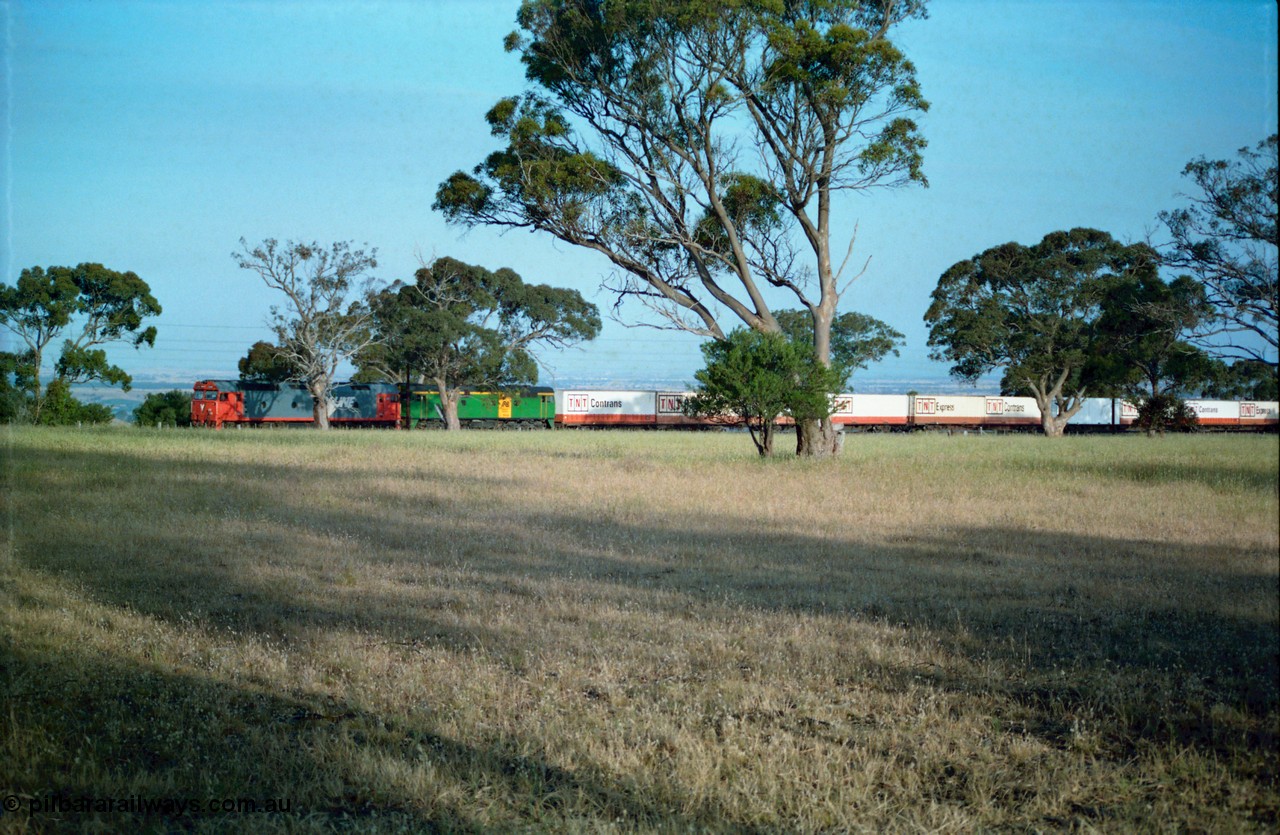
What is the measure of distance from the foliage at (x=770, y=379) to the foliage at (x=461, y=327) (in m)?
33.1

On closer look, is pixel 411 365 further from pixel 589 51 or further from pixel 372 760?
pixel 372 760

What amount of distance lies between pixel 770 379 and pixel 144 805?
19357mm

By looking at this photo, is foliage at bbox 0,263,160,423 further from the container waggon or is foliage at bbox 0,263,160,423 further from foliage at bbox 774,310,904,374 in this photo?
foliage at bbox 774,310,904,374

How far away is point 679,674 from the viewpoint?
5305 millimetres

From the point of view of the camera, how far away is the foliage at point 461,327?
53438 millimetres

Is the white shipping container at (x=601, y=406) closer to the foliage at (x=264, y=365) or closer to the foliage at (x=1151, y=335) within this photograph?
the foliage at (x=264, y=365)

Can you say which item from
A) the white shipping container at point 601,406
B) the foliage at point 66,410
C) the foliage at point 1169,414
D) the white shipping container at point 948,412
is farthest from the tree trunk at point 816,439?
the white shipping container at point 948,412

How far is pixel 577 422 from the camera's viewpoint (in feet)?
204

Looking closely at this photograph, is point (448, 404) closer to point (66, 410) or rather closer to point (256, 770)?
point (66, 410)

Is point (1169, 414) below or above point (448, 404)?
below

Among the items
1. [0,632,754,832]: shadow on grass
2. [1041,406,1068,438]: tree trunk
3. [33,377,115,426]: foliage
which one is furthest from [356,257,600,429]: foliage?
[0,632,754,832]: shadow on grass

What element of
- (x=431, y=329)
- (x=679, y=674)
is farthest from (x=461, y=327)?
(x=679, y=674)

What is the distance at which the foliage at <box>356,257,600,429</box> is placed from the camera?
175 feet

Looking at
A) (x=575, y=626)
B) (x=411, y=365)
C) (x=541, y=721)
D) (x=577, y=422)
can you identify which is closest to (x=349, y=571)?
(x=575, y=626)
